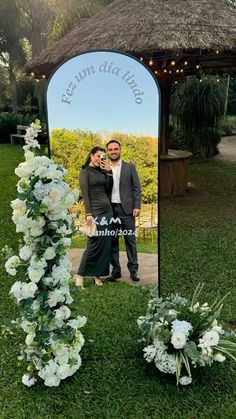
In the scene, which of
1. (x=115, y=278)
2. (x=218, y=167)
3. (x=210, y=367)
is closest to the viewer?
(x=210, y=367)

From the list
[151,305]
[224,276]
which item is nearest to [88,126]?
[151,305]

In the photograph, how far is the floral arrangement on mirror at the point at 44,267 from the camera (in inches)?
87.3

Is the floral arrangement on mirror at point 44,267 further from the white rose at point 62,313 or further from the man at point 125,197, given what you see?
the man at point 125,197

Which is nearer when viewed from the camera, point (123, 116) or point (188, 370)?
point (188, 370)

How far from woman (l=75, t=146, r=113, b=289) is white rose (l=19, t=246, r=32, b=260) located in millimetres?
962

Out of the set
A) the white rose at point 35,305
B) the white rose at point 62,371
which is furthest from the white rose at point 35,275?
the white rose at point 62,371

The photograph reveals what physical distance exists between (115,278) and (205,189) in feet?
18.1

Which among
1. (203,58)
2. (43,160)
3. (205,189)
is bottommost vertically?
(205,189)

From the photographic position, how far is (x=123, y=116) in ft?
10.2

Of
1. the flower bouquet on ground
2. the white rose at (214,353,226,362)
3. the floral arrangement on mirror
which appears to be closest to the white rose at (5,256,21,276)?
the floral arrangement on mirror

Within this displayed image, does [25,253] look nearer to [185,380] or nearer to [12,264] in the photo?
[12,264]

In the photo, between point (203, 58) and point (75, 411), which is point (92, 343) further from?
point (203, 58)

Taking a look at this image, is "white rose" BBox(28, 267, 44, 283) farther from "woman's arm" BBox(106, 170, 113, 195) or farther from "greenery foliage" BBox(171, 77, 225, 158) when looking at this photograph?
"greenery foliage" BBox(171, 77, 225, 158)

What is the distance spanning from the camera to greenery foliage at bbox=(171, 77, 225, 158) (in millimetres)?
11977
